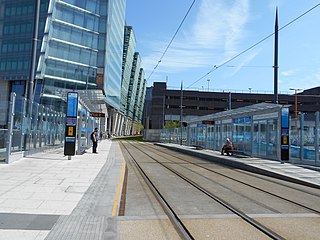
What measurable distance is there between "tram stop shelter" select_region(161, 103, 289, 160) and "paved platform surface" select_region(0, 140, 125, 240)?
453 inches

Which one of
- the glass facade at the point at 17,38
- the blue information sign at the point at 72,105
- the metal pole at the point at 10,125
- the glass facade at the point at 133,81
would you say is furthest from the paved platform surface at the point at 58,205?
the glass facade at the point at 133,81

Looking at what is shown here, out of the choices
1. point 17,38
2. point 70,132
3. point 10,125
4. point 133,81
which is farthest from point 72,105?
point 133,81

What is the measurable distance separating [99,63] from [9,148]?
A: 60.6 m

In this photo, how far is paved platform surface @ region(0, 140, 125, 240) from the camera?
5.05 m

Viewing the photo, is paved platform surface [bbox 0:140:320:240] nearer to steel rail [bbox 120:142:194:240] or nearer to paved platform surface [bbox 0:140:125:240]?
paved platform surface [bbox 0:140:125:240]

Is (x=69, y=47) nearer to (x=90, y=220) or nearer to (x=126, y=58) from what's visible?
(x=126, y=58)

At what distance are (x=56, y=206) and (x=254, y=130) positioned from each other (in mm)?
17774

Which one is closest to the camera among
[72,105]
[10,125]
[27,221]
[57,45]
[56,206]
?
[27,221]

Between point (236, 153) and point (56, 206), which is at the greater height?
point (236, 153)

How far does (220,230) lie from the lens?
18.3 feet

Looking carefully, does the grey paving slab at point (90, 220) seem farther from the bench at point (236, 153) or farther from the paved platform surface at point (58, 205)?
the bench at point (236, 153)

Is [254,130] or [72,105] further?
[254,130]

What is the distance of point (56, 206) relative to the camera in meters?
6.67

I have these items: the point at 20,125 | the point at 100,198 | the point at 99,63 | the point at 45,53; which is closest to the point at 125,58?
the point at 99,63
